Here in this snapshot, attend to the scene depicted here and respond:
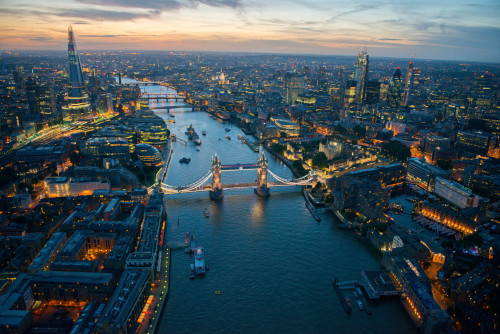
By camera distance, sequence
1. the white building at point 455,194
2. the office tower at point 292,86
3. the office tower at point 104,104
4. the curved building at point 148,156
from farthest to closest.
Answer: the office tower at point 292,86 → the office tower at point 104,104 → the curved building at point 148,156 → the white building at point 455,194

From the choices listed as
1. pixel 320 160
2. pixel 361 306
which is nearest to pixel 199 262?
pixel 361 306

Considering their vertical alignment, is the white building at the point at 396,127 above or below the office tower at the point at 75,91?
below

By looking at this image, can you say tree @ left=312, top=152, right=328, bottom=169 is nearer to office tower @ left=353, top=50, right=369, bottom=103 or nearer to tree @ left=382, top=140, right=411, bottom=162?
tree @ left=382, top=140, right=411, bottom=162

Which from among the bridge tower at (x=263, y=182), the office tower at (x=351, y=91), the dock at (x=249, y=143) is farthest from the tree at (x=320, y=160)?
the office tower at (x=351, y=91)

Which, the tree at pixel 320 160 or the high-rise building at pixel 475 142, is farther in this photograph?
the high-rise building at pixel 475 142

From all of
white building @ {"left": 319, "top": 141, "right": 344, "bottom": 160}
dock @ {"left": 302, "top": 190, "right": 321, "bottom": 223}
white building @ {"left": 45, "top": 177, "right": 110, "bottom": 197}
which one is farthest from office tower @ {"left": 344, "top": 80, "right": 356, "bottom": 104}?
white building @ {"left": 45, "top": 177, "right": 110, "bottom": 197}

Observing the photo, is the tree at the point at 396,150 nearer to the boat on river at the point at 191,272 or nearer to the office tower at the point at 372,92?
the boat on river at the point at 191,272

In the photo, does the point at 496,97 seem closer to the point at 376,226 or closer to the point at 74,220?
the point at 376,226

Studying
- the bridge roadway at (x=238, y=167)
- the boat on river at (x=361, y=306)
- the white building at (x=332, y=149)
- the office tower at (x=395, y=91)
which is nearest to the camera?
the boat on river at (x=361, y=306)

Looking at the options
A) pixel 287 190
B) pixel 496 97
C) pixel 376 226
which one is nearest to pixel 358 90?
pixel 496 97
